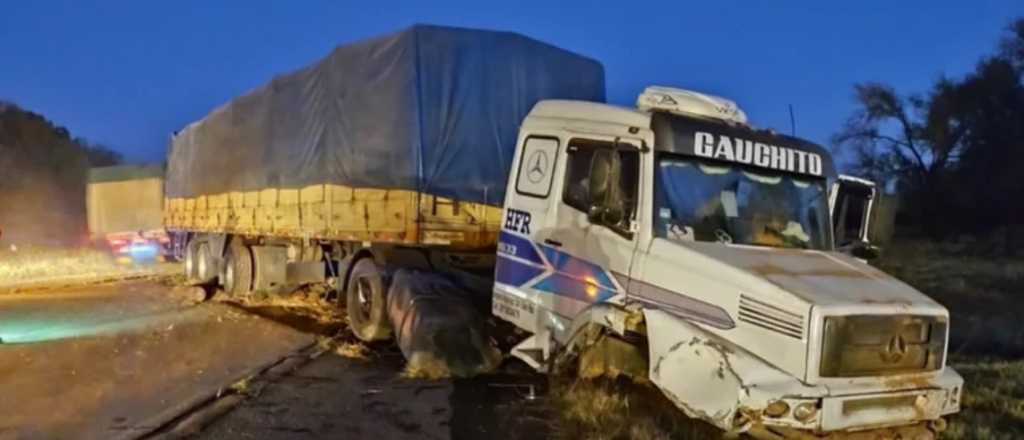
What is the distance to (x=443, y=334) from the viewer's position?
8.26 metres

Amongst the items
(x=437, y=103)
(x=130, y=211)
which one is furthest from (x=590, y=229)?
(x=130, y=211)

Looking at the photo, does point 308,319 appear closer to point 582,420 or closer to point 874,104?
point 582,420

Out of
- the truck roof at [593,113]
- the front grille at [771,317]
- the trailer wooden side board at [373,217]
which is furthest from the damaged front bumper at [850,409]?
the trailer wooden side board at [373,217]

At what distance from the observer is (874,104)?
40625 millimetres

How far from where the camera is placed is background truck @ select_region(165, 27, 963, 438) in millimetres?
5180

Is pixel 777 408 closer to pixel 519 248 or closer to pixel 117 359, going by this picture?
pixel 519 248

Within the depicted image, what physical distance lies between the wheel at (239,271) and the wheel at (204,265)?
1662mm

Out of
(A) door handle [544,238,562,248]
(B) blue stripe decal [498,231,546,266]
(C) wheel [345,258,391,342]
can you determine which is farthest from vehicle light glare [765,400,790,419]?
(C) wheel [345,258,391,342]

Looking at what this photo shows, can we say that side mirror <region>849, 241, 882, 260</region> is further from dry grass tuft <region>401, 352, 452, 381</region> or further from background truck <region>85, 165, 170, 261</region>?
background truck <region>85, 165, 170, 261</region>

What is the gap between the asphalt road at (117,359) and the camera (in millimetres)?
6625

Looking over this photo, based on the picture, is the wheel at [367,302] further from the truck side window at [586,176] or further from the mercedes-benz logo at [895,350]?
the mercedes-benz logo at [895,350]

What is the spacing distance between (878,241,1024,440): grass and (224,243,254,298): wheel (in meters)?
11.2

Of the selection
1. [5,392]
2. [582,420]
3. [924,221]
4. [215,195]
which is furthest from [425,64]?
[924,221]

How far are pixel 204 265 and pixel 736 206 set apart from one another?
14252mm
